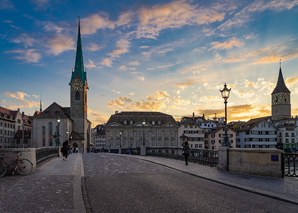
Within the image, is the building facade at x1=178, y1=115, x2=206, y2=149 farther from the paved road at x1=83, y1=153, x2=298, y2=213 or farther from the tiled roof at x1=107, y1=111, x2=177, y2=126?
the paved road at x1=83, y1=153, x2=298, y2=213

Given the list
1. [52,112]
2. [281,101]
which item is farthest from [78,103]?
[281,101]

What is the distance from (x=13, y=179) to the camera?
1205 centimetres

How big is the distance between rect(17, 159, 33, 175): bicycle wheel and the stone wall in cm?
975

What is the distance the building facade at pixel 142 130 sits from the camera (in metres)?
96.2

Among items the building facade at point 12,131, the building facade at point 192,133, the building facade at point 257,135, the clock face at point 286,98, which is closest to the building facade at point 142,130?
the building facade at point 192,133

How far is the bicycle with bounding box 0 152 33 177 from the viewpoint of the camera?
12805 mm

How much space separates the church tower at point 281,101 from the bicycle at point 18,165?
15739 cm

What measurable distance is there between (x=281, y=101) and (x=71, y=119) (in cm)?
11076

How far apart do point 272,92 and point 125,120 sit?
324ft

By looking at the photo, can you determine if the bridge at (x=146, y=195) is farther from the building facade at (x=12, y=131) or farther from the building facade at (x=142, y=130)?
the building facade at (x=12, y=131)

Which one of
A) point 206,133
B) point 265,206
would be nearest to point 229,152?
point 265,206

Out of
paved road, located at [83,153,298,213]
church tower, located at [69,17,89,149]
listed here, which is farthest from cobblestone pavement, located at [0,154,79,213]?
church tower, located at [69,17,89,149]

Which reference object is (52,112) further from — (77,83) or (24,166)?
(24,166)

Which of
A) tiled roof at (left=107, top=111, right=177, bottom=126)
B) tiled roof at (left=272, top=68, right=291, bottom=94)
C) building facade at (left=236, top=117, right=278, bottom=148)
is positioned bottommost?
building facade at (left=236, top=117, right=278, bottom=148)
